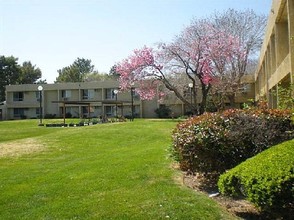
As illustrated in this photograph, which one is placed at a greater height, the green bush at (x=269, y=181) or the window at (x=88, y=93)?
the window at (x=88, y=93)

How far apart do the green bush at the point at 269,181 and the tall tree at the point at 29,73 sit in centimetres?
7686

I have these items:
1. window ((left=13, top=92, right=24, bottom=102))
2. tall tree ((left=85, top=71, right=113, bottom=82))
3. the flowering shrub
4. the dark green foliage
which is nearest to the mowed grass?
the flowering shrub

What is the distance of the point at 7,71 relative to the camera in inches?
2832

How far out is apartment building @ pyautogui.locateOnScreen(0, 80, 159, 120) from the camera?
55531 mm

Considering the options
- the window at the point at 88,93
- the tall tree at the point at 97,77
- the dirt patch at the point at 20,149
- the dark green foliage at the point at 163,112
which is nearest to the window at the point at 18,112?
the window at the point at 88,93

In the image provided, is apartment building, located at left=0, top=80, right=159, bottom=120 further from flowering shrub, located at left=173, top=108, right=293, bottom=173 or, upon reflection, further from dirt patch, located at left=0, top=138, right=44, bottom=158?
flowering shrub, located at left=173, top=108, right=293, bottom=173

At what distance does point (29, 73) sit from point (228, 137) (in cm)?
7879

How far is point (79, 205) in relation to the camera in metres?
6.23

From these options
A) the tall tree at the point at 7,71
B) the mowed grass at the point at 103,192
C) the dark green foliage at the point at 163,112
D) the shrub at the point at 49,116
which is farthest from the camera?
the tall tree at the point at 7,71

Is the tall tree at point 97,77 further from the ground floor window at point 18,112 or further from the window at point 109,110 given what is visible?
the window at point 109,110

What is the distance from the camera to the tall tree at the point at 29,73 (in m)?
79.7

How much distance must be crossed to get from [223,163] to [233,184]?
201 cm

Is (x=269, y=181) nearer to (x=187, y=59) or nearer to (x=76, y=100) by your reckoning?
(x=187, y=59)

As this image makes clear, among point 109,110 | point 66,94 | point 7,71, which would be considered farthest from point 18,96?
point 109,110
